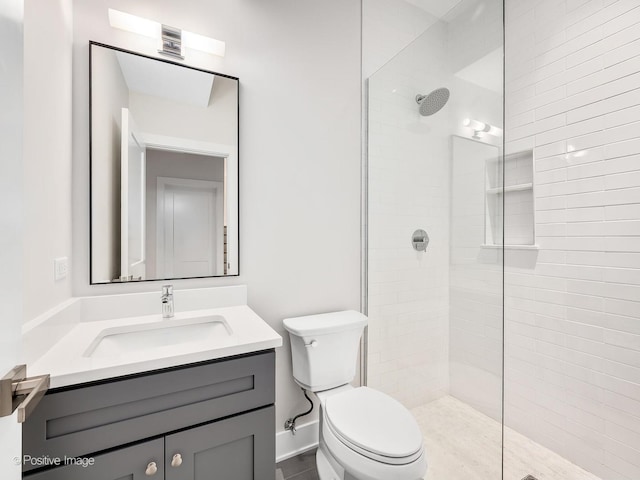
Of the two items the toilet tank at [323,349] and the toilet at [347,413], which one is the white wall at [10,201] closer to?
the toilet at [347,413]

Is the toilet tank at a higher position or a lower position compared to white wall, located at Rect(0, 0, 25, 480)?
lower

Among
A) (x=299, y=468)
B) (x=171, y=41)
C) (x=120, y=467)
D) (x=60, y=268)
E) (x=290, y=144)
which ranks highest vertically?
(x=171, y=41)

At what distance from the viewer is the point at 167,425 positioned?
936 millimetres

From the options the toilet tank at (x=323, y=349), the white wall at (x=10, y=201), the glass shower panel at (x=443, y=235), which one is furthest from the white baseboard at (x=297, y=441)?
the white wall at (x=10, y=201)

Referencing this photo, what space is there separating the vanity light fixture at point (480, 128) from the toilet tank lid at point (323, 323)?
43.5 inches

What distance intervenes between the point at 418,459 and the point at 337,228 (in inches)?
45.8

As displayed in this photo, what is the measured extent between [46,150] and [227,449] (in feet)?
3.77

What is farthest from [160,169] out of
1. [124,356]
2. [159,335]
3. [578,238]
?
[578,238]

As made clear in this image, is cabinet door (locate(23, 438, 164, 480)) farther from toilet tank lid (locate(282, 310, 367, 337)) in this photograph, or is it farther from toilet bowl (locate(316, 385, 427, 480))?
toilet tank lid (locate(282, 310, 367, 337))

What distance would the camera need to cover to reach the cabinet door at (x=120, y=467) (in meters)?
0.81

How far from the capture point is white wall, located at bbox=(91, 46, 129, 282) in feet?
4.31

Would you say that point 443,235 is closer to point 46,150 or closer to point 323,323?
point 323,323

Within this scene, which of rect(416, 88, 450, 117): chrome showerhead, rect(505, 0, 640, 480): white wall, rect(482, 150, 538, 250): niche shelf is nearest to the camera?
rect(505, 0, 640, 480): white wall

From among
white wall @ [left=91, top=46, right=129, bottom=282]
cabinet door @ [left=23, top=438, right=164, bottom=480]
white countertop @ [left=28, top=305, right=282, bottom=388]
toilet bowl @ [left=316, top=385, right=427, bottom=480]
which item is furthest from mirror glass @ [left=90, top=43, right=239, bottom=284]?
toilet bowl @ [left=316, top=385, right=427, bottom=480]
